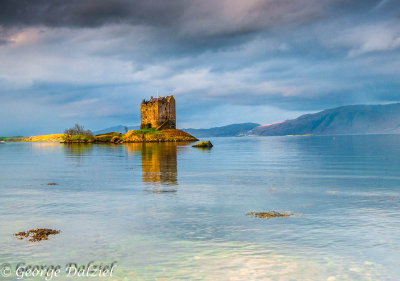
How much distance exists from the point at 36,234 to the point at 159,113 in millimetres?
170975

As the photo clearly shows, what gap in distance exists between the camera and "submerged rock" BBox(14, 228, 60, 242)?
13.7 meters

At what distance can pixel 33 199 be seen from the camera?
74.2ft

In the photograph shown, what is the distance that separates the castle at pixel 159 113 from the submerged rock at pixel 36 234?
168133 millimetres

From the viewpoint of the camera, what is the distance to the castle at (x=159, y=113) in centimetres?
18375

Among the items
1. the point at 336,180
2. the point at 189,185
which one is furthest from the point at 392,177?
the point at 189,185

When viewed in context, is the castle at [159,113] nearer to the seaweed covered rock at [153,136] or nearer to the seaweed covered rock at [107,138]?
the seaweed covered rock at [153,136]

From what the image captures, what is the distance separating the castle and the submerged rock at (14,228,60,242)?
168133mm

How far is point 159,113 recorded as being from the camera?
602 ft

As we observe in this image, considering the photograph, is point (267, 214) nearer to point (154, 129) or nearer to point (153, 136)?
point (153, 136)
